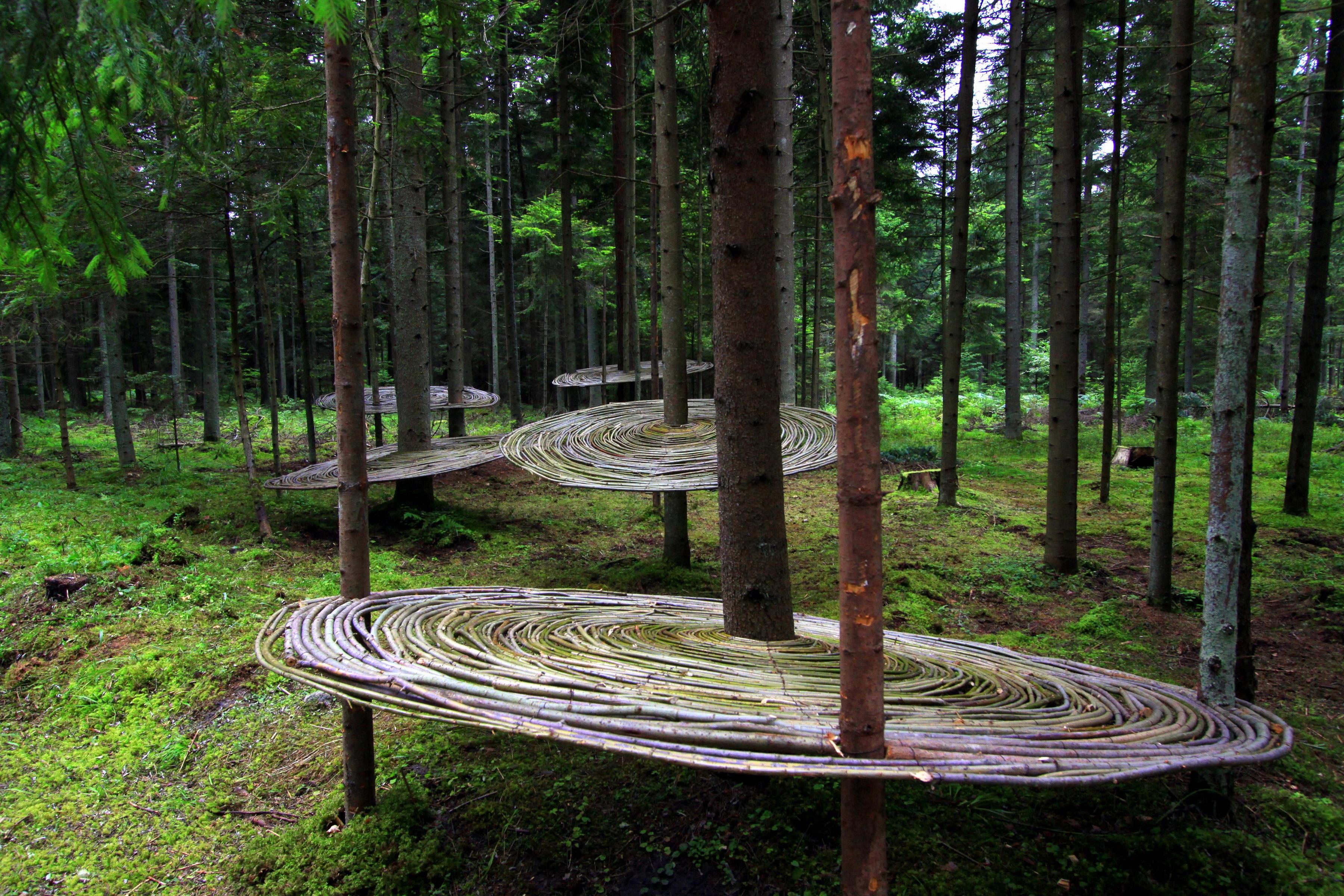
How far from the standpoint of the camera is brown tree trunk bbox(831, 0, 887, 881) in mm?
1595

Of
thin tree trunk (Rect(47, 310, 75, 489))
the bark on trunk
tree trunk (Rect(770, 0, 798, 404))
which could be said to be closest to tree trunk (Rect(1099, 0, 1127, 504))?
the bark on trunk

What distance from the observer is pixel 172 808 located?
3.12m

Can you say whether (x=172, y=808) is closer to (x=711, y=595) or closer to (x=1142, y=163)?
(x=711, y=595)

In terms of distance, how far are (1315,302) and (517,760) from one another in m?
8.84

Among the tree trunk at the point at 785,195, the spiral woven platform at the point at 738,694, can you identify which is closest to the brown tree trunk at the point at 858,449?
the spiral woven platform at the point at 738,694

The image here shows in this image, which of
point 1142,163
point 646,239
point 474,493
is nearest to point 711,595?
point 474,493

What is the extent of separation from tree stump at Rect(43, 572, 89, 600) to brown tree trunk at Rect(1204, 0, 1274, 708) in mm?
7004

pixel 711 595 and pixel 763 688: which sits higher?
pixel 763 688

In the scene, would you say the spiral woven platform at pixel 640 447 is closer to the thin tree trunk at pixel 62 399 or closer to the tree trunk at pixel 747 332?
the tree trunk at pixel 747 332

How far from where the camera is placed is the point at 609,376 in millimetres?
11070

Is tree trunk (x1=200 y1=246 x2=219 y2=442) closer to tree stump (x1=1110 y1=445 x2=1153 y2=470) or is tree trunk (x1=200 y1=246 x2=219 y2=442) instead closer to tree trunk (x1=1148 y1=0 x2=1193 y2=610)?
tree trunk (x1=1148 y1=0 x2=1193 y2=610)

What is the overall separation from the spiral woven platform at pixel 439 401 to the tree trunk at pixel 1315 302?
9.25 metres

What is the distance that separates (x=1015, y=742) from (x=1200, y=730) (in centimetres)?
84

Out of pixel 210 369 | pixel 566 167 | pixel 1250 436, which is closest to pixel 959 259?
pixel 1250 436
